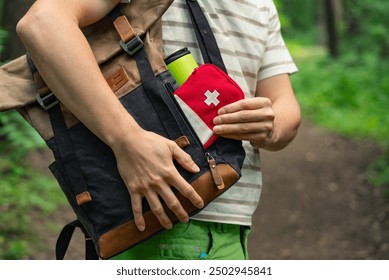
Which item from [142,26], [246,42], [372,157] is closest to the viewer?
[142,26]

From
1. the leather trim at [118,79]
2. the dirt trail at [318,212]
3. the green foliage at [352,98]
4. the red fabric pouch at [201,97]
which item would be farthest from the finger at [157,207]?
the green foliage at [352,98]

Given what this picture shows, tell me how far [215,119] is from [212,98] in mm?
64

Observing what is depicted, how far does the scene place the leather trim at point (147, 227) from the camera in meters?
1.83

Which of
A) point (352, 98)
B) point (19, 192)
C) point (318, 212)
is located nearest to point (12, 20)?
point (19, 192)

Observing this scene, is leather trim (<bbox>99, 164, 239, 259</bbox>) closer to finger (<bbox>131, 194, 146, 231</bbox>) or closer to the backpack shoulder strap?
finger (<bbox>131, 194, 146, 231</bbox>)

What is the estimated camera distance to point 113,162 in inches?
72.2

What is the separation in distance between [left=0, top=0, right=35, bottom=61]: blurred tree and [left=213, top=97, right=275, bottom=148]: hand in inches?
156

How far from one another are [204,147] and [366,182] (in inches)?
245

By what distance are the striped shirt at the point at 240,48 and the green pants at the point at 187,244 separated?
1.5 inches

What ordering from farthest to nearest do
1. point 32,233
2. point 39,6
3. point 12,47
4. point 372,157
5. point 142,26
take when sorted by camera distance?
point 372,157 → point 12,47 → point 32,233 → point 142,26 → point 39,6

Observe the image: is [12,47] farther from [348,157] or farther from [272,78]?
[348,157]

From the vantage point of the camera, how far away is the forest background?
479cm

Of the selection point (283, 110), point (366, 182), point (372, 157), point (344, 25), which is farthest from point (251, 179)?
point (344, 25)

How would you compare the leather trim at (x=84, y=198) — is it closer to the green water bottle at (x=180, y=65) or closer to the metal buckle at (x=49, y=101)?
the metal buckle at (x=49, y=101)
